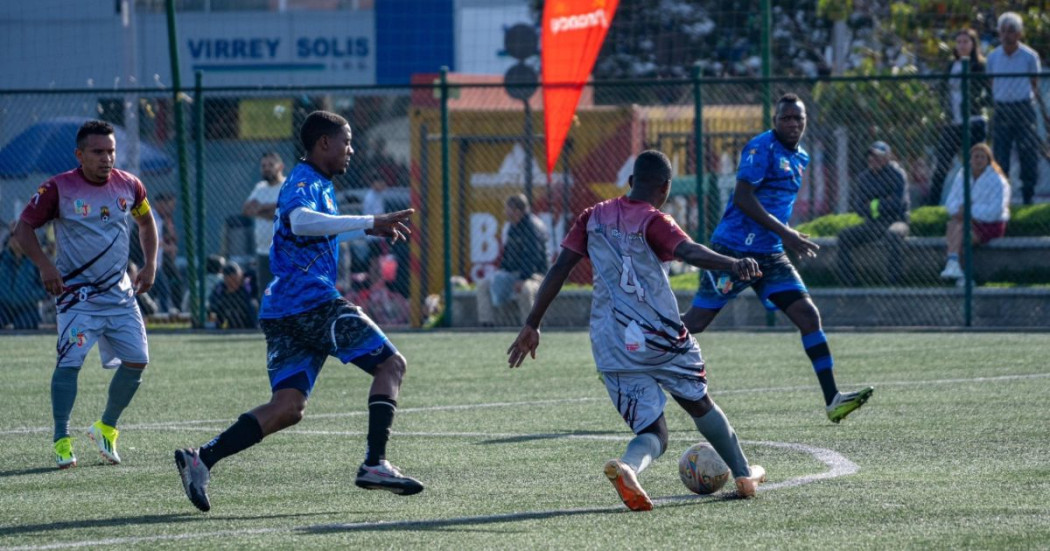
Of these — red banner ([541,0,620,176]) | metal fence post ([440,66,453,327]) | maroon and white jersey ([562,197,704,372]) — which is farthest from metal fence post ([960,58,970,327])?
maroon and white jersey ([562,197,704,372])

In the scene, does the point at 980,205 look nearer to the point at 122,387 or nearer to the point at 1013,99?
the point at 1013,99

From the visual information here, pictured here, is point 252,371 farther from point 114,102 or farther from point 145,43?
point 145,43

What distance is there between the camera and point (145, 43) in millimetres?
30484

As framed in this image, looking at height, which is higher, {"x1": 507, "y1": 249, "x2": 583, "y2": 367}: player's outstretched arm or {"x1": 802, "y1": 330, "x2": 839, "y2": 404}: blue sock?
{"x1": 507, "y1": 249, "x2": 583, "y2": 367}: player's outstretched arm

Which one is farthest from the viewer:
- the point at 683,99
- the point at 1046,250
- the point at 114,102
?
the point at 114,102

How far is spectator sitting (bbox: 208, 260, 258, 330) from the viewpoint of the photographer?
19.0 meters

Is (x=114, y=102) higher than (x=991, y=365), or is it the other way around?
(x=114, y=102)

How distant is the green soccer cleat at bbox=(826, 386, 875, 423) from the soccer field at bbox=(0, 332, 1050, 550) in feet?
0.29

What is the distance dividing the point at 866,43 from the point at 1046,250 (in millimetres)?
10387

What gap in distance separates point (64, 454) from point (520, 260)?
10.3 m

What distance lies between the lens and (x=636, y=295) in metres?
6.95

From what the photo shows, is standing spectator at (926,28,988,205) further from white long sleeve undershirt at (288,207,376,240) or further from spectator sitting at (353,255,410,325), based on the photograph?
white long sleeve undershirt at (288,207,376,240)

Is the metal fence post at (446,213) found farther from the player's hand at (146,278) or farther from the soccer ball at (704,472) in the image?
the soccer ball at (704,472)

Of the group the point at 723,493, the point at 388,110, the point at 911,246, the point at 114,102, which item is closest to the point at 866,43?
the point at 388,110
